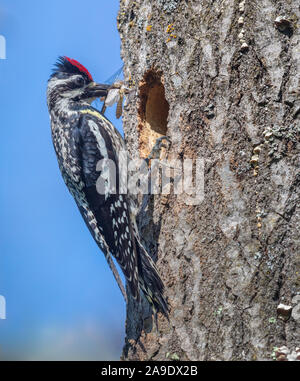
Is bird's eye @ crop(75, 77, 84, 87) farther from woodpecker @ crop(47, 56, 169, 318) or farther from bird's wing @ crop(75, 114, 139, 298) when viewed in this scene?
bird's wing @ crop(75, 114, 139, 298)

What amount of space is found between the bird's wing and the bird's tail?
0.48 feet

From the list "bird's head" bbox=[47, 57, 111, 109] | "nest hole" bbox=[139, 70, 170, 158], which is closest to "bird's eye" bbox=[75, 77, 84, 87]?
"bird's head" bbox=[47, 57, 111, 109]

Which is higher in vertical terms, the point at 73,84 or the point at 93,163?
the point at 73,84

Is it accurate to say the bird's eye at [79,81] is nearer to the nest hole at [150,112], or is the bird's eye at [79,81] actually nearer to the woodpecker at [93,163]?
the woodpecker at [93,163]

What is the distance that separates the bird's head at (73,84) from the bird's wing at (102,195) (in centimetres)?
26

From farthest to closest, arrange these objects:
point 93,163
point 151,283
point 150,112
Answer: point 93,163 → point 150,112 → point 151,283

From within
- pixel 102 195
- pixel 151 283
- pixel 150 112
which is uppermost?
pixel 150 112

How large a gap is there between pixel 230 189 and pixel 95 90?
155 cm

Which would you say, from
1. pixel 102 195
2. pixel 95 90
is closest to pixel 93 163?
pixel 102 195

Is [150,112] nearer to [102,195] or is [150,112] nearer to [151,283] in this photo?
[102,195]

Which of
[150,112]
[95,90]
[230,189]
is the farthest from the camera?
[95,90]

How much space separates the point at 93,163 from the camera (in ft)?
9.70

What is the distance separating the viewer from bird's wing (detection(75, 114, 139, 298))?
277 centimetres

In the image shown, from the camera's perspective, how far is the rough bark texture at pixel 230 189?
1.91 m
